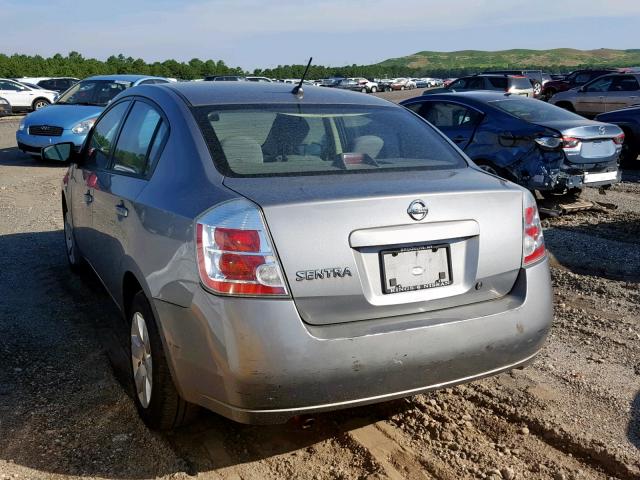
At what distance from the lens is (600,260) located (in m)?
6.72

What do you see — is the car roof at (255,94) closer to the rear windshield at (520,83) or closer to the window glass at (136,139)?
the window glass at (136,139)

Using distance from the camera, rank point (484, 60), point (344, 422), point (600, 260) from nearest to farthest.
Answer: point (344, 422)
point (600, 260)
point (484, 60)

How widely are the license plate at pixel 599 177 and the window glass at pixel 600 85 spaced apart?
40.6 feet

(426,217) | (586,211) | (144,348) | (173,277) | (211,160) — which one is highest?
(211,160)

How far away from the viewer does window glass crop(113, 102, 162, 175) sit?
3.86m

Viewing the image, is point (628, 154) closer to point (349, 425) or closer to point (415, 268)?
point (349, 425)

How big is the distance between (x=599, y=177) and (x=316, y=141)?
6197 millimetres

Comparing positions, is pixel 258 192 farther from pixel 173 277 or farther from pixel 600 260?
pixel 600 260

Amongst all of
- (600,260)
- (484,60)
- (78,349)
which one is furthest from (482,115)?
(484,60)

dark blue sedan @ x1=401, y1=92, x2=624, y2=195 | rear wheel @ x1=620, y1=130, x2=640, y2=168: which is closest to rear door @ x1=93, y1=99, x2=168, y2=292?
dark blue sedan @ x1=401, y1=92, x2=624, y2=195

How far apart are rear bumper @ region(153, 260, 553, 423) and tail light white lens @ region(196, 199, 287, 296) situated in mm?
67

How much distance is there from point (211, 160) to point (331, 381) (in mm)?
1181

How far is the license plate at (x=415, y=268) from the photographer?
9.61 ft

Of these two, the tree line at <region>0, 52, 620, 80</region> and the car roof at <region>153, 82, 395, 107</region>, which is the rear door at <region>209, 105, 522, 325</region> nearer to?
the car roof at <region>153, 82, 395, 107</region>
